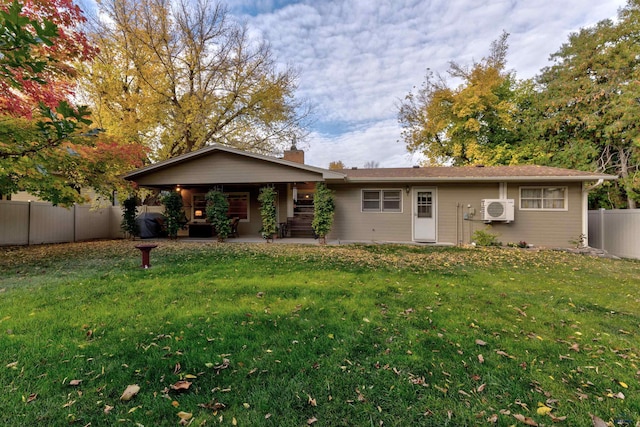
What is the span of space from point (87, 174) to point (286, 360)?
8.22 meters

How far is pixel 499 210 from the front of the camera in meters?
9.80

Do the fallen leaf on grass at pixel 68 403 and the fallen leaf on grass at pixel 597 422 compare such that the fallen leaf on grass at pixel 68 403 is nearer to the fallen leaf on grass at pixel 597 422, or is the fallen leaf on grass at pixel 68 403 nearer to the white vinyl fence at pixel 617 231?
the fallen leaf on grass at pixel 597 422

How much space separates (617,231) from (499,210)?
13.4 feet

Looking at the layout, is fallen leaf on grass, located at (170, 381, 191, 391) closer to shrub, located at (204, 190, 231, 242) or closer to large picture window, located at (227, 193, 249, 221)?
shrub, located at (204, 190, 231, 242)

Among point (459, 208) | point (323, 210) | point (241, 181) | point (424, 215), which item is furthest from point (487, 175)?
point (241, 181)

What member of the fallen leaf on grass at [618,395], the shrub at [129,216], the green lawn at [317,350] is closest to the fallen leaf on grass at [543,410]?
the green lawn at [317,350]

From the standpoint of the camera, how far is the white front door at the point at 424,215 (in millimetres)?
10766

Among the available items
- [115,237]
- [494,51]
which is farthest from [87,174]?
[494,51]

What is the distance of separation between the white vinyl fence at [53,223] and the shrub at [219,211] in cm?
405

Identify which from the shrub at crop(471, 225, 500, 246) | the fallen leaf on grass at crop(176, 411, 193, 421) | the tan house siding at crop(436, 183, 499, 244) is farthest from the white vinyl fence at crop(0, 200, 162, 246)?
the shrub at crop(471, 225, 500, 246)

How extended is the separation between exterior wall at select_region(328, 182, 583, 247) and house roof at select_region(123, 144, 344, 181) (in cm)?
153

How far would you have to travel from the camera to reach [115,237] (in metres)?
12.8

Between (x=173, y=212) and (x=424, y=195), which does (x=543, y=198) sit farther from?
(x=173, y=212)

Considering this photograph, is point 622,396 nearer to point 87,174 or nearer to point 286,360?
point 286,360
